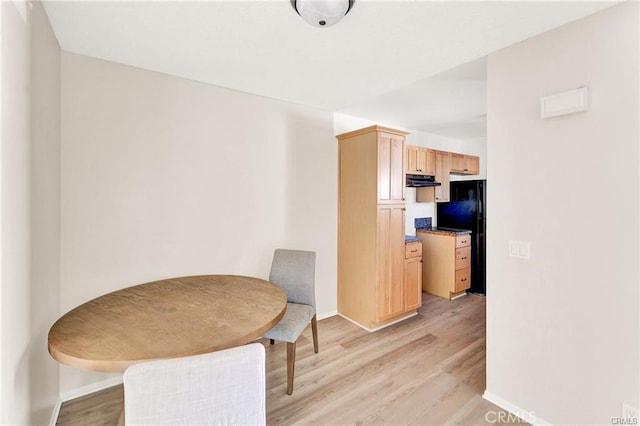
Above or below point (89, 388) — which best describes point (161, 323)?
above

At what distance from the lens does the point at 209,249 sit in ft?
8.64

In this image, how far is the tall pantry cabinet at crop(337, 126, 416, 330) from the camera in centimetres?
307

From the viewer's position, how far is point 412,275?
3438 mm

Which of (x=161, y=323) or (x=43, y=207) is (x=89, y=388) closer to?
(x=161, y=323)

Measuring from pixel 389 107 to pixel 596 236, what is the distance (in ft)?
7.85

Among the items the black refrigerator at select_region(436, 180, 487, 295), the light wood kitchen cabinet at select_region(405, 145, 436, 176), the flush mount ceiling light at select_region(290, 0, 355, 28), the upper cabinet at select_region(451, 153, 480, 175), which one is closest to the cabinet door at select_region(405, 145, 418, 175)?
the light wood kitchen cabinet at select_region(405, 145, 436, 176)

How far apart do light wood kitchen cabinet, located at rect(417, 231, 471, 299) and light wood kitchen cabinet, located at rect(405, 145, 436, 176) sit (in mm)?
953

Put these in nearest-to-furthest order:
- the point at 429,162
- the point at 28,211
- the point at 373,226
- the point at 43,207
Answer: the point at 28,211 → the point at 43,207 → the point at 373,226 → the point at 429,162

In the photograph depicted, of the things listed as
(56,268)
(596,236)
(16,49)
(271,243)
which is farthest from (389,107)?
(56,268)

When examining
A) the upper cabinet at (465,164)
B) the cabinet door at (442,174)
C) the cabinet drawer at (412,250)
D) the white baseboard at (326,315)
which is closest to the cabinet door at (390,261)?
the cabinet drawer at (412,250)

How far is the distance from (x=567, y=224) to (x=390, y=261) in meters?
1.70

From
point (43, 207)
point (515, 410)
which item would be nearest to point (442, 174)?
point (515, 410)

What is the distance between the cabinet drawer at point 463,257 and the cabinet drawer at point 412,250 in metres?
0.89

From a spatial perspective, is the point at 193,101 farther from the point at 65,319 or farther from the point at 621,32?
the point at 621,32
